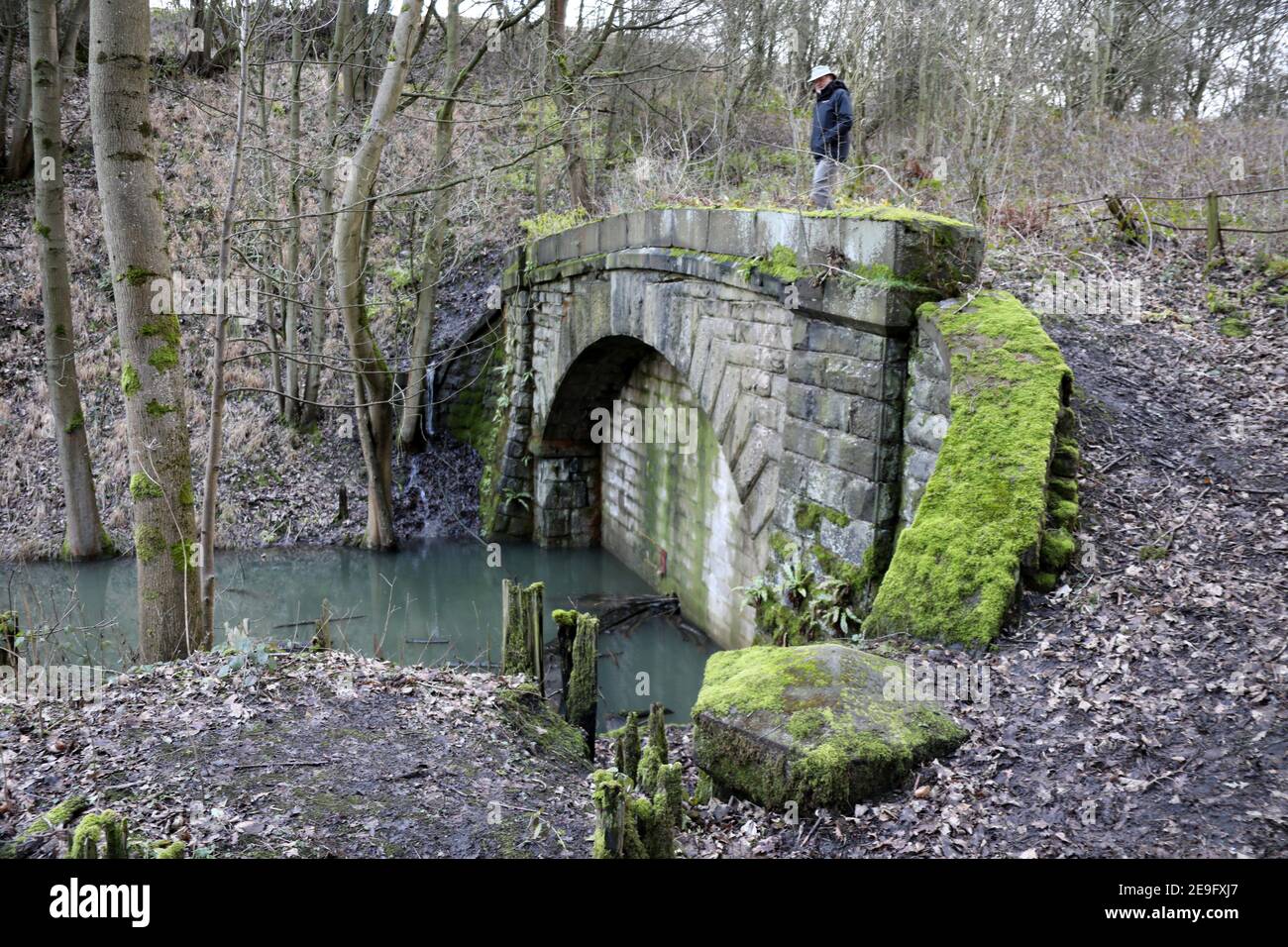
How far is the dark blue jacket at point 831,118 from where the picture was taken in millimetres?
7469

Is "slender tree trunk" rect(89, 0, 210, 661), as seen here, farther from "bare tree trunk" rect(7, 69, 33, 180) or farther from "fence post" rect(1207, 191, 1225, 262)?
"bare tree trunk" rect(7, 69, 33, 180)

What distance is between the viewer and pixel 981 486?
4836 millimetres

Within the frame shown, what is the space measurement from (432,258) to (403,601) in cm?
462

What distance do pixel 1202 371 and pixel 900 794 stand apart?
173 inches

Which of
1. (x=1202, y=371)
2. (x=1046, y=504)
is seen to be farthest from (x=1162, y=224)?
(x=1046, y=504)

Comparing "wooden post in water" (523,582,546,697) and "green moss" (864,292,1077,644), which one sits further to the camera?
"wooden post in water" (523,582,546,697)

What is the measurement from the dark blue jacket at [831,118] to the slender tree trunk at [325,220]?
429cm

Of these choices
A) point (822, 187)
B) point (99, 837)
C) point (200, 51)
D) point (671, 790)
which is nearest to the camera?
point (99, 837)

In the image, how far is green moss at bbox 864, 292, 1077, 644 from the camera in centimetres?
457

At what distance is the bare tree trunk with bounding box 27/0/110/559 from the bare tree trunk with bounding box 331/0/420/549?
8.45 feet

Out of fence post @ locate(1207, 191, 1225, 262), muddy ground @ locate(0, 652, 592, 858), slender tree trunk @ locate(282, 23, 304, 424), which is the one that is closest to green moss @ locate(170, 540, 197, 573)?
muddy ground @ locate(0, 652, 592, 858)

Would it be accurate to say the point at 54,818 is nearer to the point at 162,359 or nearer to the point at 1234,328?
the point at 162,359

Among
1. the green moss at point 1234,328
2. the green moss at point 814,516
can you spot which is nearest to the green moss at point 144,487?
the green moss at point 814,516

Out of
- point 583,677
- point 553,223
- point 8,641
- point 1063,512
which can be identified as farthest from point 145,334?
point 553,223
